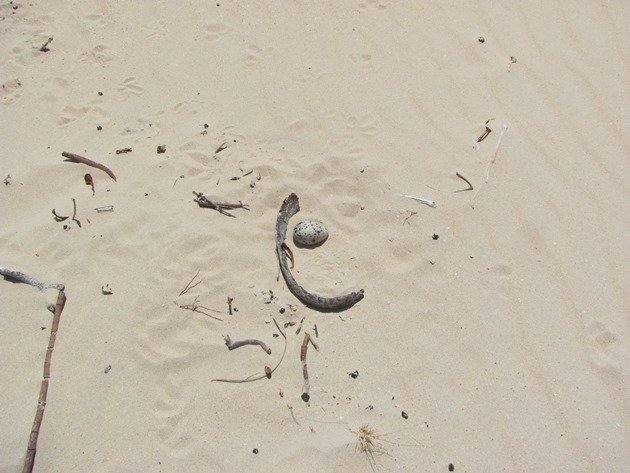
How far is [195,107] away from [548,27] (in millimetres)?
2878

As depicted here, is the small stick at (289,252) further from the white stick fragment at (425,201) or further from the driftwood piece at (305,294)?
the white stick fragment at (425,201)

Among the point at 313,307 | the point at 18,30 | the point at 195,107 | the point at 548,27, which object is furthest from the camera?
the point at 18,30

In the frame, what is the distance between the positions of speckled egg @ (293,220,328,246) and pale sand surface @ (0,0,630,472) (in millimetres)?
80

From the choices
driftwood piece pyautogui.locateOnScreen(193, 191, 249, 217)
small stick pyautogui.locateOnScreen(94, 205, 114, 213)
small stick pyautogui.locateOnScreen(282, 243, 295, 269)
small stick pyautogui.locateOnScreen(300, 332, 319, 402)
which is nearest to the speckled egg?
Result: small stick pyautogui.locateOnScreen(282, 243, 295, 269)

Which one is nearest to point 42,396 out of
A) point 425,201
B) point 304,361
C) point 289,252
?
point 304,361

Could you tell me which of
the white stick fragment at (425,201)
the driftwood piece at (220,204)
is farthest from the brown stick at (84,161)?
the white stick fragment at (425,201)

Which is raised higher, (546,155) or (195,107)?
(546,155)

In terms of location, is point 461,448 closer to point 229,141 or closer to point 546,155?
point 546,155

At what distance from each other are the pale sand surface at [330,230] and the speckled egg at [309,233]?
80 millimetres

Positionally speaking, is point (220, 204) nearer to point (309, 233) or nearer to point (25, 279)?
point (309, 233)

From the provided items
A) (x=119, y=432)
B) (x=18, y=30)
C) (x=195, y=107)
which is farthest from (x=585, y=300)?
(x=18, y=30)

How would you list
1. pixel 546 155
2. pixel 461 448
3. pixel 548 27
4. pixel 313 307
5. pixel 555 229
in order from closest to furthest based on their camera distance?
pixel 461 448 → pixel 313 307 → pixel 555 229 → pixel 546 155 → pixel 548 27

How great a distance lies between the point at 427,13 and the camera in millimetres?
4059

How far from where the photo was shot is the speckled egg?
290 cm
